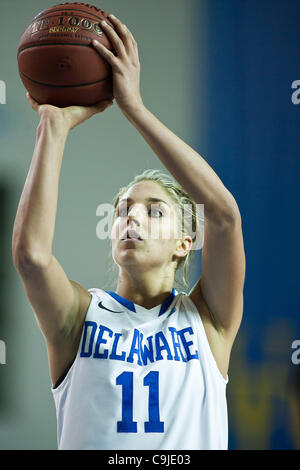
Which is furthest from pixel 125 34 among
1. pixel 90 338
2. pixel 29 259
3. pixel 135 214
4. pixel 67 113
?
pixel 90 338

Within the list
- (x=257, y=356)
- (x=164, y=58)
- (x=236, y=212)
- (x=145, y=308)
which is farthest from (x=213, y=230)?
(x=164, y=58)

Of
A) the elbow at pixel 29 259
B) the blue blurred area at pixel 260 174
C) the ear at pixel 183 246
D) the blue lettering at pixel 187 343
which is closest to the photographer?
the elbow at pixel 29 259

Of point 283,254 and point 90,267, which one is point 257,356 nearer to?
point 283,254

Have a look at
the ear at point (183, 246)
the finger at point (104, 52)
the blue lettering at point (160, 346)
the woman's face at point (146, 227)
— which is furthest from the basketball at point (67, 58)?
the blue lettering at point (160, 346)

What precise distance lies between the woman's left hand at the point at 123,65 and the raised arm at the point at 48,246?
0.08 metres

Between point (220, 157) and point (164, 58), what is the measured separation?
518 millimetres

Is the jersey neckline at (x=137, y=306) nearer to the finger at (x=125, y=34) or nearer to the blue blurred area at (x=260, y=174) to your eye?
the finger at (x=125, y=34)

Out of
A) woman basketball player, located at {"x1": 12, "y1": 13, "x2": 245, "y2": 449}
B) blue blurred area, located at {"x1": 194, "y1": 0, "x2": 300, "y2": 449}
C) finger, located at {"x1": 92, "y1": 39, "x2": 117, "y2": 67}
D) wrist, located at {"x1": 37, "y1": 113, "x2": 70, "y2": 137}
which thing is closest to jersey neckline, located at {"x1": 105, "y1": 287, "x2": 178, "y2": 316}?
woman basketball player, located at {"x1": 12, "y1": 13, "x2": 245, "y2": 449}

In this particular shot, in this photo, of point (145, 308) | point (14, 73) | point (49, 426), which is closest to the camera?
point (145, 308)

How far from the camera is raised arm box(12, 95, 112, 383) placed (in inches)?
30.6

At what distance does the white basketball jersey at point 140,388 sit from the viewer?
0.81m

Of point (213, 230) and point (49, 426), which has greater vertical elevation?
point (213, 230)

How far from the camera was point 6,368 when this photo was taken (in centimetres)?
190

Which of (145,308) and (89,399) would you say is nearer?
(89,399)
